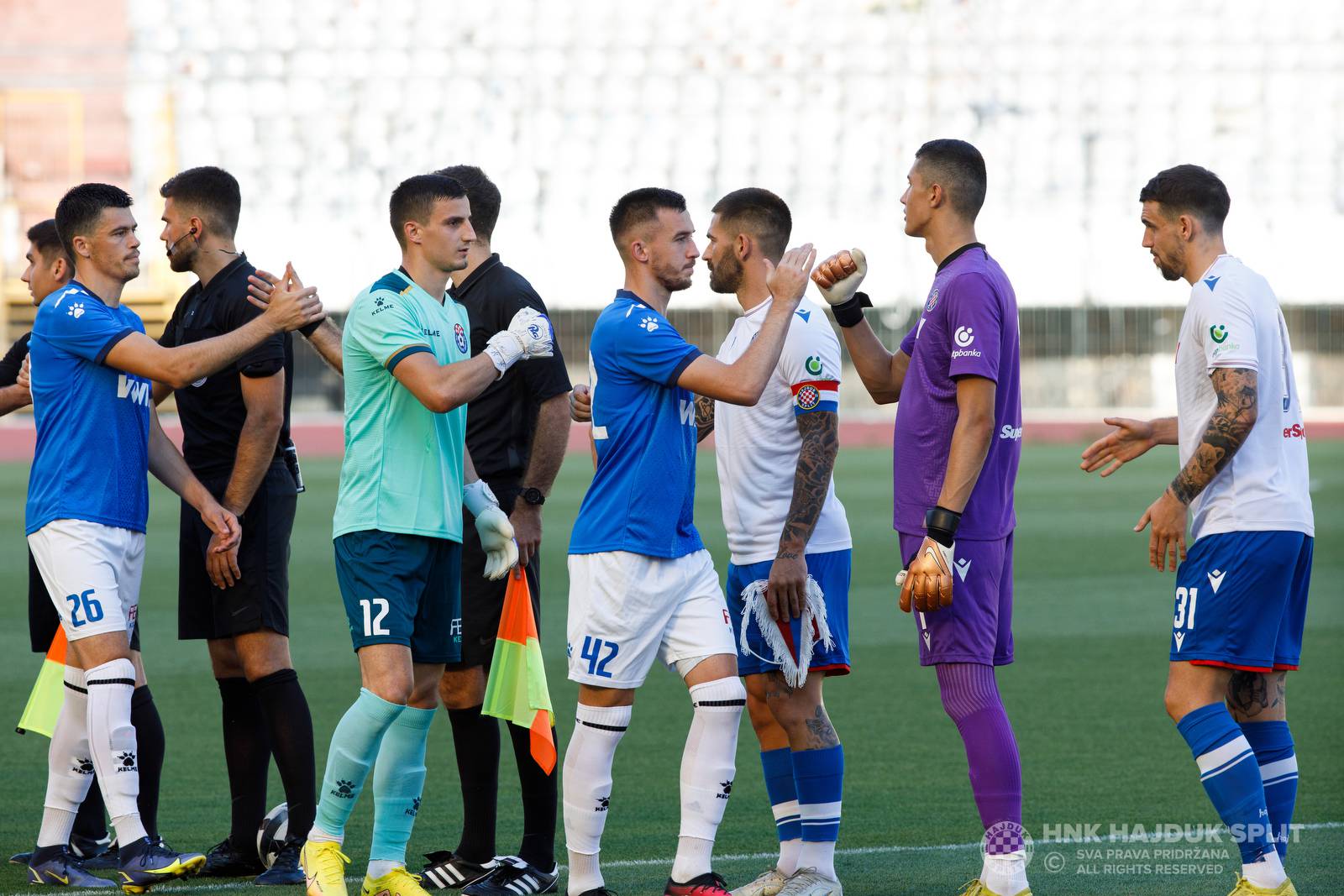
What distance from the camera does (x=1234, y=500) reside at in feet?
15.8

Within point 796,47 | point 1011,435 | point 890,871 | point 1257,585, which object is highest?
point 796,47

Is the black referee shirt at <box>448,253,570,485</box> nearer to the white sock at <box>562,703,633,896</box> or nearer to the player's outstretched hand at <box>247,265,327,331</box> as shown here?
the player's outstretched hand at <box>247,265,327,331</box>

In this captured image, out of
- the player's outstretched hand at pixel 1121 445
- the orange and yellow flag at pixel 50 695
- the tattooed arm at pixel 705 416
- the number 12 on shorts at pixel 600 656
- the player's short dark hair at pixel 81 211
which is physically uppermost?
the player's short dark hair at pixel 81 211

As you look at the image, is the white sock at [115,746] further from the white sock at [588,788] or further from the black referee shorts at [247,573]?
the white sock at [588,788]

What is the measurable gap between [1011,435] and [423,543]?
5.85ft

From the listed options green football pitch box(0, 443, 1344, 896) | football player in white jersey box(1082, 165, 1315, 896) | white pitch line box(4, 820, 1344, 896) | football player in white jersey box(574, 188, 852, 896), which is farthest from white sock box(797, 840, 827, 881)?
football player in white jersey box(1082, 165, 1315, 896)

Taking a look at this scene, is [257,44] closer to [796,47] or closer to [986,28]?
[796,47]

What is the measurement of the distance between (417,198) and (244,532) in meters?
1.35

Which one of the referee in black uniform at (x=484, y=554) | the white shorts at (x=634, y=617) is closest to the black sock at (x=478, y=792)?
the referee in black uniform at (x=484, y=554)

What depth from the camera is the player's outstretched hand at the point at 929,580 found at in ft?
15.3

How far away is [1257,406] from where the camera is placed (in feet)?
15.7

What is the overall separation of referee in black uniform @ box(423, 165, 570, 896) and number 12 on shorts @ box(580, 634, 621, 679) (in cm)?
70

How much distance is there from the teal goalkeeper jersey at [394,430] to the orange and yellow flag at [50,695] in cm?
139

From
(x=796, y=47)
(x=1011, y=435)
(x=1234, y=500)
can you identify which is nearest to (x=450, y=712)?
(x=1011, y=435)
